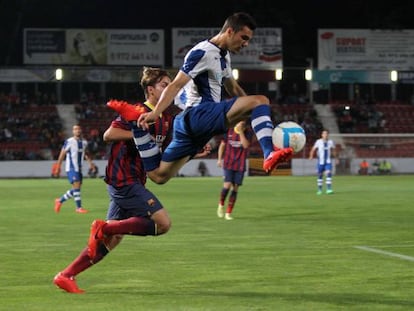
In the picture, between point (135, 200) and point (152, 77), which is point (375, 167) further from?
point (135, 200)

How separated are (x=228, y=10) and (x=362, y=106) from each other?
11.9 m

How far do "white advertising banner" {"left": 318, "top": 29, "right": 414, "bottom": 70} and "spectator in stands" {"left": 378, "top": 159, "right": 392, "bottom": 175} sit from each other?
11.6 meters

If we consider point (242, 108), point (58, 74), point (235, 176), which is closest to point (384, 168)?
point (58, 74)

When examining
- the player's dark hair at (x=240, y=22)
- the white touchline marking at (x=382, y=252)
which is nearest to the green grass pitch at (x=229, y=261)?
the white touchline marking at (x=382, y=252)

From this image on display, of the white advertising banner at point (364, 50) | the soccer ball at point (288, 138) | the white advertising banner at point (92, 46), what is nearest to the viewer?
the soccer ball at point (288, 138)

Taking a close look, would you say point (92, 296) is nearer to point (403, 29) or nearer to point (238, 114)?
point (238, 114)

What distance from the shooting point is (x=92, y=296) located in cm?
908

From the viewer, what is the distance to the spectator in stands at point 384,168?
51.2m

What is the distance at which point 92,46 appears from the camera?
194 ft

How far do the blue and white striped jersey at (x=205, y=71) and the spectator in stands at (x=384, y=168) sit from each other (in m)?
42.8

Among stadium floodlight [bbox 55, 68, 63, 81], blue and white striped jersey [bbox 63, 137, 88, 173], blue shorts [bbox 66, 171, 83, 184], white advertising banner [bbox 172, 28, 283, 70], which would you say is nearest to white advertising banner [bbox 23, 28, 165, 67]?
white advertising banner [bbox 172, 28, 283, 70]

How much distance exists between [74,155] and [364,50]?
4040cm

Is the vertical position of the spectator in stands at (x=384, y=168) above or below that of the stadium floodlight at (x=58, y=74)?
below

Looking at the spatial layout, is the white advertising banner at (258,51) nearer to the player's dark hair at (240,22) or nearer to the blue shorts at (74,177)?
the blue shorts at (74,177)
